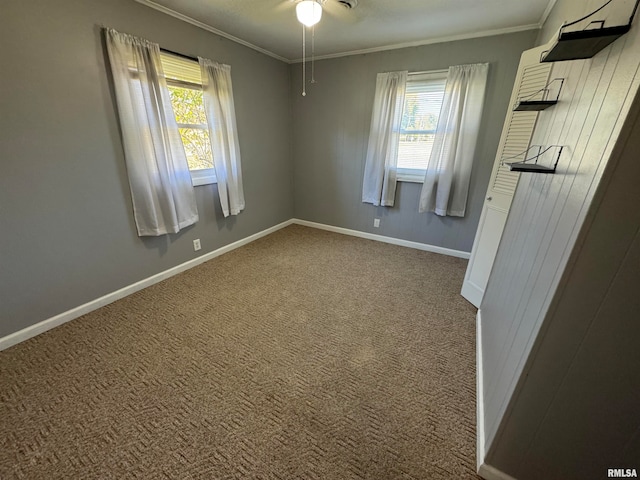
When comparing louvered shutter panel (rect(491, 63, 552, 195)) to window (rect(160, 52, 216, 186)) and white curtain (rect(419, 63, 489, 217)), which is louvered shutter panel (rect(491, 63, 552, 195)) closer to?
white curtain (rect(419, 63, 489, 217))

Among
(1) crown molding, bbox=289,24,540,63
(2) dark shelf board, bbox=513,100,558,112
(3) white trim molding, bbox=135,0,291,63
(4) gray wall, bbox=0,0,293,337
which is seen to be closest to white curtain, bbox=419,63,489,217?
(1) crown molding, bbox=289,24,540,63

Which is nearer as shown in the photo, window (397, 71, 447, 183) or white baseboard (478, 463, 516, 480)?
white baseboard (478, 463, 516, 480)

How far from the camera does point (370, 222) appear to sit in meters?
3.90

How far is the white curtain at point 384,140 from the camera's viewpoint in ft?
→ 10.4

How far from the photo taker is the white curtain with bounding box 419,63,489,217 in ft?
9.11

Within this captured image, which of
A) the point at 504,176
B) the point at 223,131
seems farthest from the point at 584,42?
the point at 223,131

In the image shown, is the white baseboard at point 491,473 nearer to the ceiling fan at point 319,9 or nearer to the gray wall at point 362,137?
the gray wall at point 362,137

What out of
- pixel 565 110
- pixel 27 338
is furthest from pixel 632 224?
pixel 27 338

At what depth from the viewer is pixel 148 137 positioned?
2258 mm

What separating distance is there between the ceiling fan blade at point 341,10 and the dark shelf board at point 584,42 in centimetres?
178

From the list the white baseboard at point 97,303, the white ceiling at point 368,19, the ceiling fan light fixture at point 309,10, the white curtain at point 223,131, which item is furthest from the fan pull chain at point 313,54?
the white baseboard at point 97,303

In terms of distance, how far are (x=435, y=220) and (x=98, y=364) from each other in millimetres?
3608

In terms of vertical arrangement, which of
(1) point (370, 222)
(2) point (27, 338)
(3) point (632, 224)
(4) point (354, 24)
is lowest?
(2) point (27, 338)

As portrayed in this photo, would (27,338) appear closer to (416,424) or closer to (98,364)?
(98,364)
